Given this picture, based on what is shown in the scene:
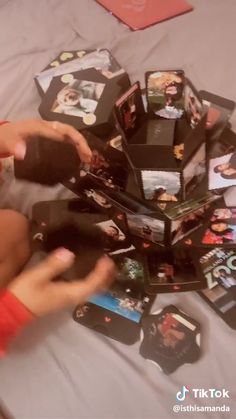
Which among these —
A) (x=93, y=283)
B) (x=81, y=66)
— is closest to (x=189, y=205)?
(x=93, y=283)

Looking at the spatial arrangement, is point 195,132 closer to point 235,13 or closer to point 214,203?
point 214,203

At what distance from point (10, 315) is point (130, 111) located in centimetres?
47

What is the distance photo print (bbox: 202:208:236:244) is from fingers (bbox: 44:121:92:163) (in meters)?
→ 0.26

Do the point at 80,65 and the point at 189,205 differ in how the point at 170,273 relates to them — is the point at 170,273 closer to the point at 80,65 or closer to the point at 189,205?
the point at 189,205

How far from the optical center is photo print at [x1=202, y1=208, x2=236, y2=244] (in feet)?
3.15

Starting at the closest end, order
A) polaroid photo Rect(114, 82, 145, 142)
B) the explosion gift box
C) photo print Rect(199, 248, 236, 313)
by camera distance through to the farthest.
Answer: photo print Rect(199, 248, 236, 313) → polaroid photo Rect(114, 82, 145, 142) → the explosion gift box

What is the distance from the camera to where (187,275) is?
0.93m

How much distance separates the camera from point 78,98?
1.20m

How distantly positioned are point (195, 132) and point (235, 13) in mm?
633

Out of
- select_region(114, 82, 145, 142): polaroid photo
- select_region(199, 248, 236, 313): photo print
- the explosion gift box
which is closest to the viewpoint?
select_region(199, 248, 236, 313): photo print

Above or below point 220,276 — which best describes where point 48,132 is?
above
